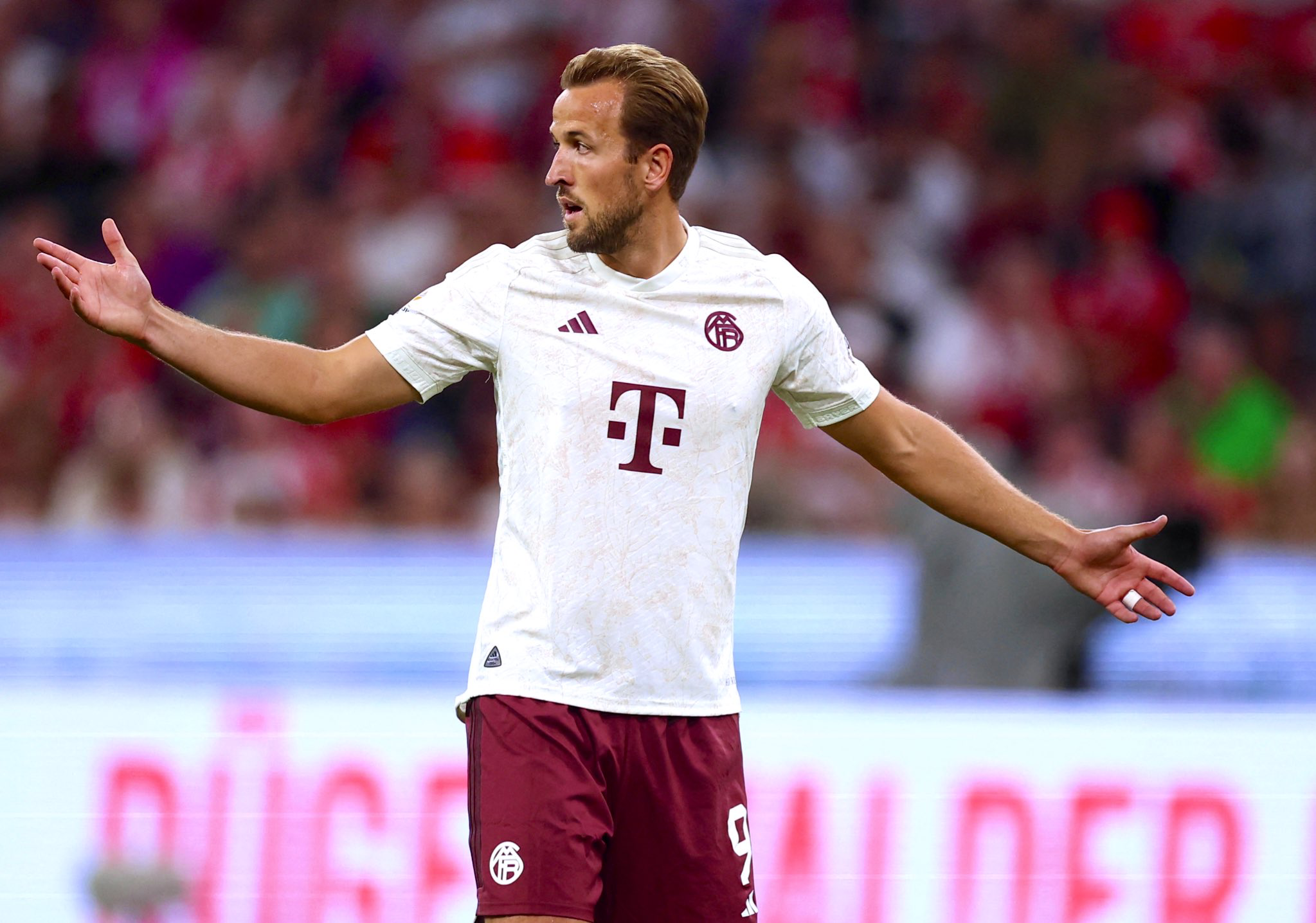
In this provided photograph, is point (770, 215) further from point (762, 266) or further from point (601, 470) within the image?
point (601, 470)

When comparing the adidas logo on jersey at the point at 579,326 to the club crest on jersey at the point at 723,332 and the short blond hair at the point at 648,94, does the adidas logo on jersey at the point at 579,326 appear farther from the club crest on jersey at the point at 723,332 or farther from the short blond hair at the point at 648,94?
the short blond hair at the point at 648,94

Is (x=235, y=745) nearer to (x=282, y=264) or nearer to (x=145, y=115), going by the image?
(x=282, y=264)

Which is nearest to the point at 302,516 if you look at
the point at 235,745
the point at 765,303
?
the point at 235,745

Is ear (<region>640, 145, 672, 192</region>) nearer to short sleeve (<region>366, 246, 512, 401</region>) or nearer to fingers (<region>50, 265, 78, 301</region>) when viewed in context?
short sleeve (<region>366, 246, 512, 401</region>)

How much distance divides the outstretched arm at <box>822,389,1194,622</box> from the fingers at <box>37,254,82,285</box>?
1544 mm

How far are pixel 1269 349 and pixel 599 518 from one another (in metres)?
6.64

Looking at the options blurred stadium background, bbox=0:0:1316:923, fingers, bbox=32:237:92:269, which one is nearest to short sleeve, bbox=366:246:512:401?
fingers, bbox=32:237:92:269

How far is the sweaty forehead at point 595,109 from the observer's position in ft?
11.9

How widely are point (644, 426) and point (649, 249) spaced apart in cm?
39

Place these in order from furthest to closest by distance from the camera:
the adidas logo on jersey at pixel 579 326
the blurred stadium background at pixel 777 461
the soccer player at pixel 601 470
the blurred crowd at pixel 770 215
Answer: the blurred crowd at pixel 770 215
the blurred stadium background at pixel 777 461
the adidas logo on jersey at pixel 579 326
the soccer player at pixel 601 470

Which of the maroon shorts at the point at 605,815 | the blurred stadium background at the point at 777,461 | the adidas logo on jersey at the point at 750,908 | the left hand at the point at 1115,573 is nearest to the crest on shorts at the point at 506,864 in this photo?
the maroon shorts at the point at 605,815

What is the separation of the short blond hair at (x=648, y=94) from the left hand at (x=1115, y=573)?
1.17m

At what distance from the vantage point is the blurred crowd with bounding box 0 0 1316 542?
833 cm

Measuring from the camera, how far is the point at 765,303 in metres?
Answer: 3.73
